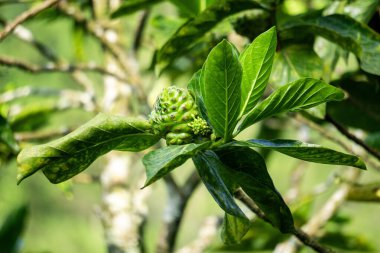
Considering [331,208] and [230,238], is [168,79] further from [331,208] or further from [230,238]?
[230,238]

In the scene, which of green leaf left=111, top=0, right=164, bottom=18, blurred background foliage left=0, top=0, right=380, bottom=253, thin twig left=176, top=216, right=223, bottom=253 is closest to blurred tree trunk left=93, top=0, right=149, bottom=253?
blurred background foliage left=0, top=0, right=380, bottom=253

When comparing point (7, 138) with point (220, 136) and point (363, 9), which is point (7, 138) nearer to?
point (220, 136)

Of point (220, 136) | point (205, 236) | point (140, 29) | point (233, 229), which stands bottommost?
point (205, 236)

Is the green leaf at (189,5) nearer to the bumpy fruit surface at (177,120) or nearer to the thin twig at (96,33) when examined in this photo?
the bumpy fruit surface at (177,120)

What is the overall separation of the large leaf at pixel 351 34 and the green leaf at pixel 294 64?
4cm

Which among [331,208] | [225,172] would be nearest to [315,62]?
[225,172]

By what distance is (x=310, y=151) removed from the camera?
1.86 ft

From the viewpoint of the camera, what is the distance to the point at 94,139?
22.8 inches

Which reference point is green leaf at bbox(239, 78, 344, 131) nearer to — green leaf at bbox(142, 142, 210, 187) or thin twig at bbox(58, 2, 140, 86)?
green leaf at bbox(142, 142, 210, 187)

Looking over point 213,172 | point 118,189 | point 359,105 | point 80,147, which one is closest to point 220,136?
point 213,172

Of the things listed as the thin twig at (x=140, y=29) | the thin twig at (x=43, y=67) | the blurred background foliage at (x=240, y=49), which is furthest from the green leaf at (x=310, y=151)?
the thin twig at (x=140, y=29)

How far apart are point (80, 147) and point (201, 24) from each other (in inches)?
12.7

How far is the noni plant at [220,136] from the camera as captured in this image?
1.83 feet

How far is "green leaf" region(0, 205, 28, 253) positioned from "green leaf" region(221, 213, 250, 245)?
0.92m
